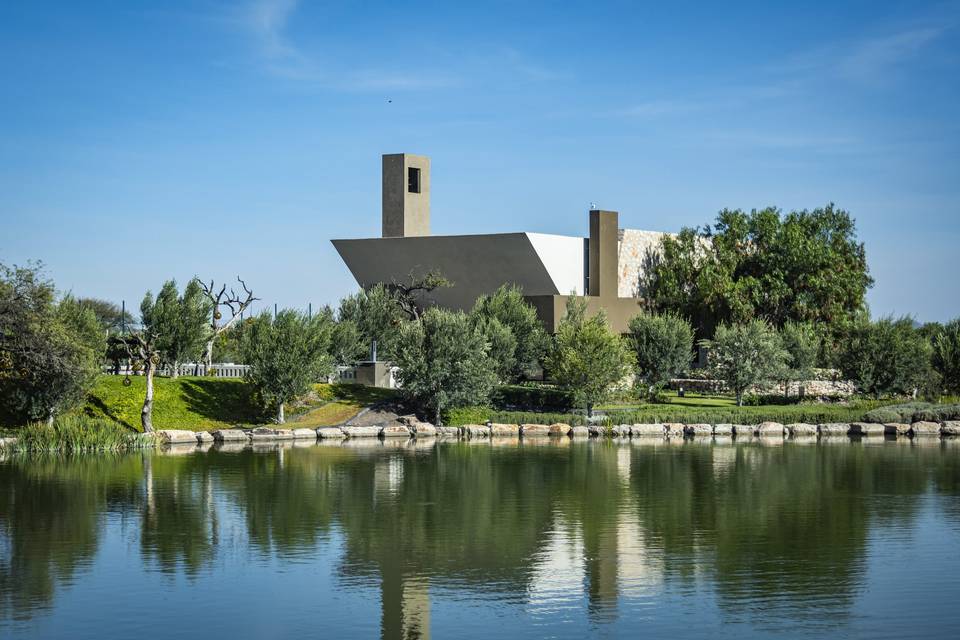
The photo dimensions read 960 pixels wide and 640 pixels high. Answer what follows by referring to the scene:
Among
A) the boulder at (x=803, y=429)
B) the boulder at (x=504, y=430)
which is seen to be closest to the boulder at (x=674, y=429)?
the boulder at (x=803, y=429)

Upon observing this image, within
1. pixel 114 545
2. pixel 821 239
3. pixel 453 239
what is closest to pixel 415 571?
pixel 114 545

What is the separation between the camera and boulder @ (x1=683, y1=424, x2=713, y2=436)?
4350 centimetres

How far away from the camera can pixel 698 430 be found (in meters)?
43.7

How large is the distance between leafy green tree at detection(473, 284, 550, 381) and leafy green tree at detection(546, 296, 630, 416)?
3927mm

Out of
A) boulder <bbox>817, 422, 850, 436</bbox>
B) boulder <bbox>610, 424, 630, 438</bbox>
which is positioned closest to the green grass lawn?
boulder <bbox>610, 424, 630, 438</bbox>

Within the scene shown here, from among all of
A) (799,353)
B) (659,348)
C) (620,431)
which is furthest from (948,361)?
(620,431)

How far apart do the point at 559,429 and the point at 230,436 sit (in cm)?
1171

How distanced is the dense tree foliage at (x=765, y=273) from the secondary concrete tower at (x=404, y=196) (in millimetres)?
13063

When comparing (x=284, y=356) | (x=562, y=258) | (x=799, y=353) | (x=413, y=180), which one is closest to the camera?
(x=284, y=356)

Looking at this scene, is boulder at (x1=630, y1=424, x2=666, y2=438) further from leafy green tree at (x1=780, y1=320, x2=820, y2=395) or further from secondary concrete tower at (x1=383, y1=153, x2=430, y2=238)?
secondary concrete tower at (x1=383, y1=153, x2=430, y2=238)

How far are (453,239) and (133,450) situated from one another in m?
26.5

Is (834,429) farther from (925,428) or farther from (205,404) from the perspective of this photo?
(205,404)

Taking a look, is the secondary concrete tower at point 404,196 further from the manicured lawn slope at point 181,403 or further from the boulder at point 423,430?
the boulder at point 423,430

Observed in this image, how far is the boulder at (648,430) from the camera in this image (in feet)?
142
